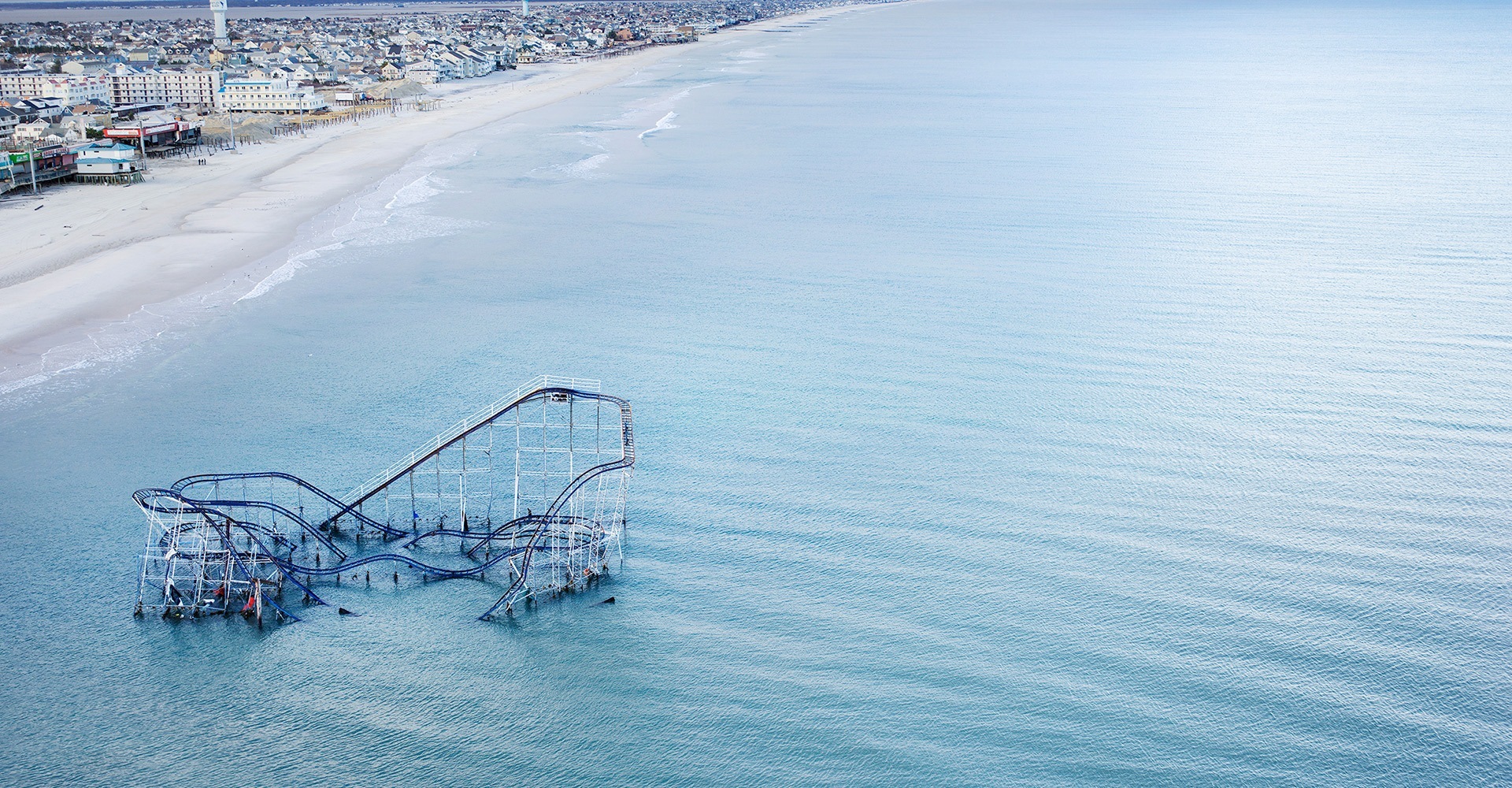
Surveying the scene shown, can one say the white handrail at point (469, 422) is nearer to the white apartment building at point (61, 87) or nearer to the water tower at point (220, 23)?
the white apartment building at point (61, 87)

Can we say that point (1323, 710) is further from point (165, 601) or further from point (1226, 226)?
point (1226, 226)

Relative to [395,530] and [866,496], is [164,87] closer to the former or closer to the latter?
[395,530]

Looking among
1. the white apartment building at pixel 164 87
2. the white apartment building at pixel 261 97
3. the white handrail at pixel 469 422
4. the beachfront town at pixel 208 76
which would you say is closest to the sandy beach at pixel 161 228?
the beachfront town at pixel 208 76

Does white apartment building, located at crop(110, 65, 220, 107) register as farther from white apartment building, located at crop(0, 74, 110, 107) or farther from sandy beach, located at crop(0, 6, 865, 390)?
sandy beach, located at crop(0, 6, 865, 390)

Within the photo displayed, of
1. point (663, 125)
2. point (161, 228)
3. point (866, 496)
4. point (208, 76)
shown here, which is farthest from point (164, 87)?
point (866, 496)

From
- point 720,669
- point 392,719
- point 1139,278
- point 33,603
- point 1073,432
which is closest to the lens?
point 392,719

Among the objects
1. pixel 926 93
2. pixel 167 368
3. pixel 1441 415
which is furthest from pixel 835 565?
pixel 926 93
